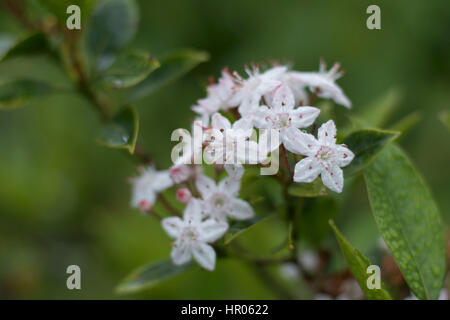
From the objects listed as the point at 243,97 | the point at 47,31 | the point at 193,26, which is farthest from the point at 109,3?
the point at 193,26

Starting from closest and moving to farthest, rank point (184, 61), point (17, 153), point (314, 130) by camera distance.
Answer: point (314, 130), point (184, 61), point (17, 153)

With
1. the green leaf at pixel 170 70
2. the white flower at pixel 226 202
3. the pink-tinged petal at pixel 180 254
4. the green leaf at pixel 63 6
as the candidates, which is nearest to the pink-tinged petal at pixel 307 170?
the white flower at pixel 226 202

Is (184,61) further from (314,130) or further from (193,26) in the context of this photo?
(193,26)

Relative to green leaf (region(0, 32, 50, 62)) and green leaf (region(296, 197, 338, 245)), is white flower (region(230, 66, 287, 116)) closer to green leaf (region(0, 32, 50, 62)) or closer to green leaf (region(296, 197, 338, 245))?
green leaf (region(296, 197, 338, 245))

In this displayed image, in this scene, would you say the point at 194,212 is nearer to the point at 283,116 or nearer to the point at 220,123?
the point at 220,123

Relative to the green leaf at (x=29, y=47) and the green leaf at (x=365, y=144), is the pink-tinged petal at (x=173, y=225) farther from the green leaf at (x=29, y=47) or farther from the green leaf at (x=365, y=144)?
the green leaf at (x=29, y=47)

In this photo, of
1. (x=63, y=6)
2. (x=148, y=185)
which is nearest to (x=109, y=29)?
(x=63, y=6)

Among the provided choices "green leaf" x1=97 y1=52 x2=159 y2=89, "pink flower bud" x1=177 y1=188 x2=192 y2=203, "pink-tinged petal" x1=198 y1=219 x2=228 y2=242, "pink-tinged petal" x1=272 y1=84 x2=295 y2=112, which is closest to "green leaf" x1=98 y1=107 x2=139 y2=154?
"green leaf" x1=97 y1=52 x2=159 y2=89
